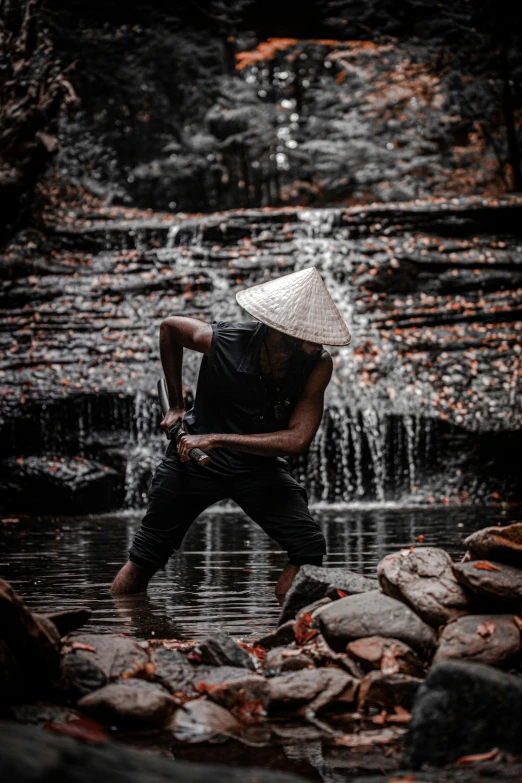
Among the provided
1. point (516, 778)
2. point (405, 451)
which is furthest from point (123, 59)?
point (516, 778)

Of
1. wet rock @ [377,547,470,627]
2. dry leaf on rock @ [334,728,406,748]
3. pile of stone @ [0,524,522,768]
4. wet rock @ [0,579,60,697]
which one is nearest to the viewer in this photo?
pile of stone @ [0,524,522,768]

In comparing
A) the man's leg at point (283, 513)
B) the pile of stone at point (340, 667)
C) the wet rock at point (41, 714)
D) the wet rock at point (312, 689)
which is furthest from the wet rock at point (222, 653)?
the man's leg at point (283, 513)

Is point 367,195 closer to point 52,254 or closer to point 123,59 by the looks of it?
point 123,59

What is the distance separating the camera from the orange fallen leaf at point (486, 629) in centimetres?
331

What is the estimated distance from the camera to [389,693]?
10.1 ft

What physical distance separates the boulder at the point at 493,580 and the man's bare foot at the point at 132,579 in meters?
2.07

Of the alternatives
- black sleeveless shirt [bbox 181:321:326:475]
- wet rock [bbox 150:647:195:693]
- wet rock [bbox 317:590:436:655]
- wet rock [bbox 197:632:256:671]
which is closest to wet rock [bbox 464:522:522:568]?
wet rock [bbox 317:590:436:655]

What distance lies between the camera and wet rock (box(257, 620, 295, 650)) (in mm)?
3727

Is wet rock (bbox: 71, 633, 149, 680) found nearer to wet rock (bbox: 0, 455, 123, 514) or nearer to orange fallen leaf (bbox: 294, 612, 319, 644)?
orange fallen leaf (bbox: 294, 612, 319, 644)

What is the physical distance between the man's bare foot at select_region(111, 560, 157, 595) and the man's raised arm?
0.87m

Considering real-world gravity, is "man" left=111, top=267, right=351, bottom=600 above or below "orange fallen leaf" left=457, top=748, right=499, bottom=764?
above

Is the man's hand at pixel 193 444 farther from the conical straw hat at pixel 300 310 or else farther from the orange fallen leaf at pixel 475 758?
the orange fallen leaf at pixel 475 758

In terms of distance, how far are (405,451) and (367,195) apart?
497 inches

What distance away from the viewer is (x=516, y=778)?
2.33 m
